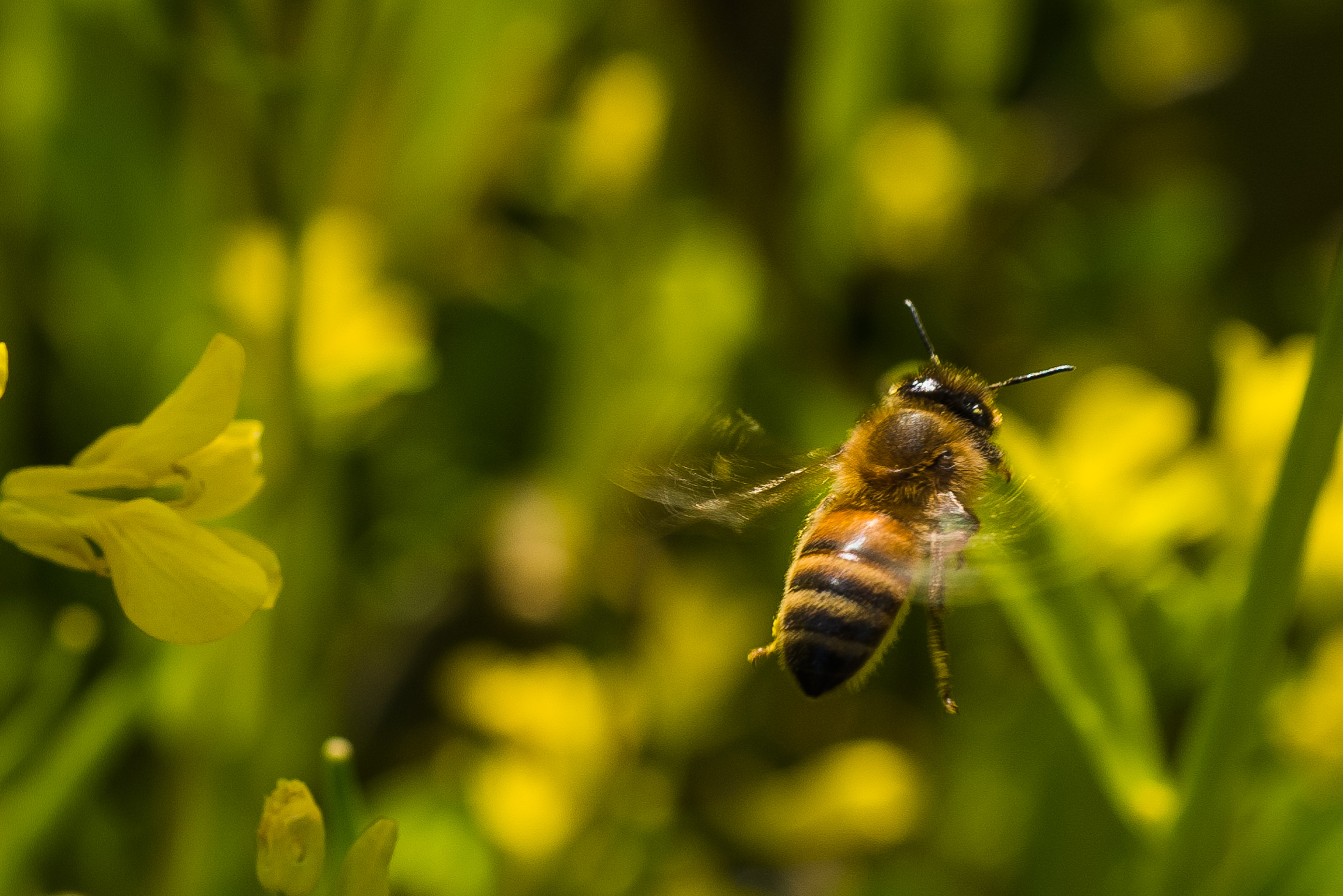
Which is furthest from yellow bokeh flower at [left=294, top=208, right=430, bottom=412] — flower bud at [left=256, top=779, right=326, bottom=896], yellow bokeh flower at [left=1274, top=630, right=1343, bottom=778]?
yellow bokeh flower at [left=1274, top=630, right=1343, bottom=778]

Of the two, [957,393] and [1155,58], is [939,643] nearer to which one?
[957,393]

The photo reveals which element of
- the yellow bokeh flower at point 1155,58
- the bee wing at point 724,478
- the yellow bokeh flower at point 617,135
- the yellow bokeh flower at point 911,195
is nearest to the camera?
the bee wing at point 724,478

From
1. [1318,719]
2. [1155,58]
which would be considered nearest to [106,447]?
[1318,719]

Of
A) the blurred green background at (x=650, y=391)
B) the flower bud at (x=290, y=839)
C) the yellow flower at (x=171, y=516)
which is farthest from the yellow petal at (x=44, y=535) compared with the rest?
the blurred green background at (x=650, y=391)

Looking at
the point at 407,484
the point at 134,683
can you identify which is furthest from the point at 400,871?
the point at 407,484

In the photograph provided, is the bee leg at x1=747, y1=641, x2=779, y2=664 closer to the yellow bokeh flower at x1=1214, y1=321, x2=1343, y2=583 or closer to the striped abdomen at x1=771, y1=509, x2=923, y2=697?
the striped abdomen at x1=771, y1=509, x2=923, y2=697

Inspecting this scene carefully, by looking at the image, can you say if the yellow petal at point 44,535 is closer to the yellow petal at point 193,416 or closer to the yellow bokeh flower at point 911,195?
the yellow petal at point 193,416

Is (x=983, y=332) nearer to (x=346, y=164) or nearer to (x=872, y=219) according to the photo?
(x=872, y=219)

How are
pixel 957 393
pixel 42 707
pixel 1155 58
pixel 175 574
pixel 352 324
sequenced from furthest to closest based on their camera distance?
1. pixel 1155 58
2. pixel 352 324
3. pixel 957 393
4. pixel 42 707
5. pixel 175 574
